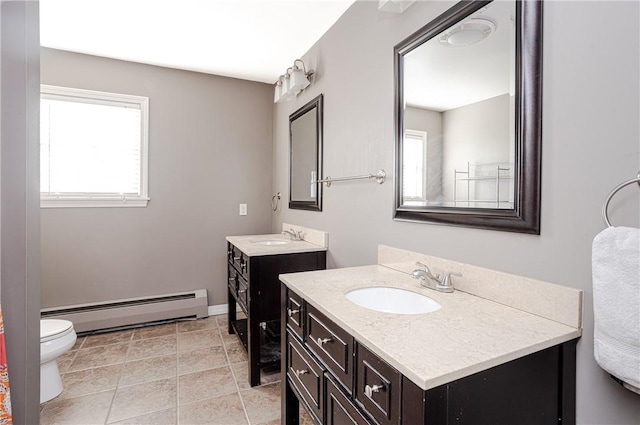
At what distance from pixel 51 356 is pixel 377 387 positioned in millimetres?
1958

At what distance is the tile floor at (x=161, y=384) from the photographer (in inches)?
66.9

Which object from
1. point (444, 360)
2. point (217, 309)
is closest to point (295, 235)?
point (217, 309)

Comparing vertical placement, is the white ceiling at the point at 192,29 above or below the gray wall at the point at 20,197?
above

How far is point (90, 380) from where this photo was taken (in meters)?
2.02

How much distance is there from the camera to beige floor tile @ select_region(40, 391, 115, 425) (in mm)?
1651

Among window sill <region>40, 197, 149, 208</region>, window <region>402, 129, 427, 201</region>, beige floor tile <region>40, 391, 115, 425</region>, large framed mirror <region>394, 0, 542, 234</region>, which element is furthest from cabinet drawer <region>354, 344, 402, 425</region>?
window sill <region>40, 197, 149, 208</region>

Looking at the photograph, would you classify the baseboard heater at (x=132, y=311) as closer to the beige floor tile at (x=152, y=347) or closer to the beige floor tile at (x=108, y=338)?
the beige floor tile at (x=108, y=338)

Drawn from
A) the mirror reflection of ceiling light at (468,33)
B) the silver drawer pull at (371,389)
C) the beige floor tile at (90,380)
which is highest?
the mirror reflection of ceiling light at (468,33)

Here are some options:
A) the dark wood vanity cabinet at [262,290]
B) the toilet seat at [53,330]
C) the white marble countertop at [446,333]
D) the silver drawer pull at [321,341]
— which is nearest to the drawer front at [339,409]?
the silver drawer pull at [321,341]

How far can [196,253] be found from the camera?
3.12 meters

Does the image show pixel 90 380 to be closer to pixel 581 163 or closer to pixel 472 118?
pixel 472 118

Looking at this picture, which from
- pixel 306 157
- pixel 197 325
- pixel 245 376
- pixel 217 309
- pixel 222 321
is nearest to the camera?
pixel 245 376

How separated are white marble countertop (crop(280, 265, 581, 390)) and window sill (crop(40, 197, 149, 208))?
7.66 feet

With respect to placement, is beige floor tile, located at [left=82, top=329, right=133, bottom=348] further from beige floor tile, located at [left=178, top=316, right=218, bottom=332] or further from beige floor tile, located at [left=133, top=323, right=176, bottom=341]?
beige floor tile, located at [left=178, top=316, right=218, bottom=332]
